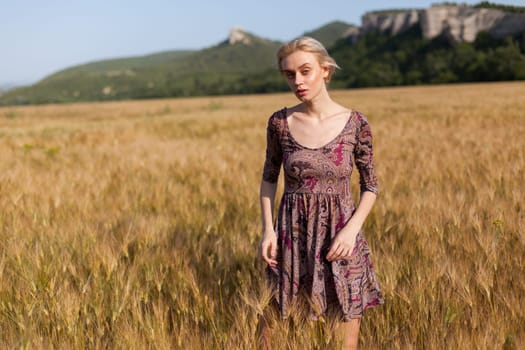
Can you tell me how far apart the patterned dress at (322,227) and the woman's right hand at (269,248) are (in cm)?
3

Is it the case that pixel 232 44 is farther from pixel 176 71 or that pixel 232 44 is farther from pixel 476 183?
pixel 476 183

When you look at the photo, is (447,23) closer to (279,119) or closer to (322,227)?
(279,119)

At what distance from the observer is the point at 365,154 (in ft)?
4.86

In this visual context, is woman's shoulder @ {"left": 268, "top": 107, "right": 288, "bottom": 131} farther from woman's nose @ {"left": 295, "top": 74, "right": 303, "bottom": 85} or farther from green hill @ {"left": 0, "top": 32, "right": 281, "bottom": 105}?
green hill @ {"left": 0, "top": 32, "right": 281, "bottom": 105}

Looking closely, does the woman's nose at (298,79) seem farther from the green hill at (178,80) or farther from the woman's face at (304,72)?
the green hill at (178,80)

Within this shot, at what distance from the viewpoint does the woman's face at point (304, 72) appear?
136 cm

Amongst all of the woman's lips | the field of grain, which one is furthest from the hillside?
the woman's lips

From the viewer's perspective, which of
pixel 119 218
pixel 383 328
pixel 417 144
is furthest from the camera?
pixel 417 144

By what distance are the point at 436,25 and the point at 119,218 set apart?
109 m

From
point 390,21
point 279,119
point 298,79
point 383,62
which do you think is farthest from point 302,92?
point 390,21

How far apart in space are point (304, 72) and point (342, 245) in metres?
0.52

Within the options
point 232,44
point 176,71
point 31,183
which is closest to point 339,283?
point 31,183

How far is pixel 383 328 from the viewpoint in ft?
5.11

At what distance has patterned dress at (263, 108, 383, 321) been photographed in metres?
1.42
